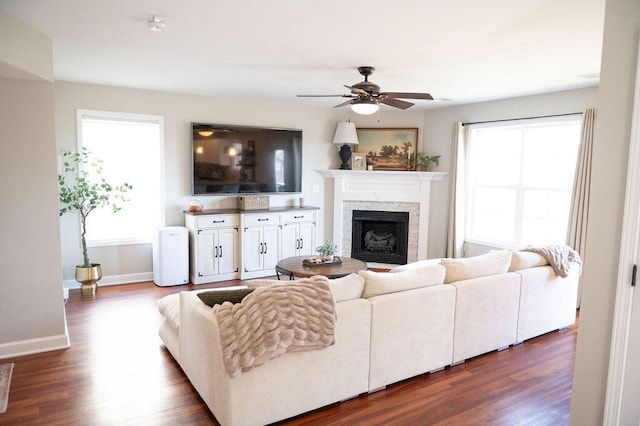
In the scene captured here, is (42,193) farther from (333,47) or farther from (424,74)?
(424,74)

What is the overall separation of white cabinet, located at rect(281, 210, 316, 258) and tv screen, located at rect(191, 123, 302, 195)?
1.83ft

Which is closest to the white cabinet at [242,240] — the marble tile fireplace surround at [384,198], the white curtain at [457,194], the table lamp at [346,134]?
the marble tile fireplace surround at [384,198]

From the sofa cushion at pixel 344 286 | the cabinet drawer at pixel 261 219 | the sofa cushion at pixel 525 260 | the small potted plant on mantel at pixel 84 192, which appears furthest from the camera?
the cabinet drawer at pixel 261 219

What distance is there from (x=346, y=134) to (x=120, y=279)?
399 cm

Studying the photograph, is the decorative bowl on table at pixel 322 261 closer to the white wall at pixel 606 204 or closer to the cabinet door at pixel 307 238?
the cabinet door at pixel 307 238

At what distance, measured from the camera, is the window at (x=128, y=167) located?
214 inches

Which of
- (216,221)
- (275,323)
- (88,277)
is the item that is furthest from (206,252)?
(275,323)

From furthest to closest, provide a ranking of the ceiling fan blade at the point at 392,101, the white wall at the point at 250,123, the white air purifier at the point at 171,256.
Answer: the white air purifier at the point at 171,256, the white wall at the point at 250,123, the ceiling fan blade at the point at 392,101

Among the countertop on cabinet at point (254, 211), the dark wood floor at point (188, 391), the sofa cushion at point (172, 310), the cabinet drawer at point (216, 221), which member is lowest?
the dark wood floor at point (188, 391)

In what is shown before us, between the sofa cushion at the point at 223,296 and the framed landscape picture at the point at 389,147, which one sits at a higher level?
the framed landscape picture at the point at 389,147

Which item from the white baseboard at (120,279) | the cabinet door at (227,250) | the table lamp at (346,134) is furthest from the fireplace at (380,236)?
the white baseboard at (120,279)

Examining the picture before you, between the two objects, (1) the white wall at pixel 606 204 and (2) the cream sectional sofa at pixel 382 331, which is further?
(2) the cream sectional sofa at pixel 382 331

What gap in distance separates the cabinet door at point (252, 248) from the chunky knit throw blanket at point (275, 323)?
11.1 feet

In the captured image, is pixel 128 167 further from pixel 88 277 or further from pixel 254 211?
pixel 254 211
